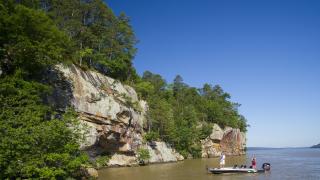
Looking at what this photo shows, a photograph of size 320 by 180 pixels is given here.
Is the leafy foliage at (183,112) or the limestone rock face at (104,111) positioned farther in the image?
the leafy foliage at (183,112)

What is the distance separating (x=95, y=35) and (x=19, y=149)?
37.6m

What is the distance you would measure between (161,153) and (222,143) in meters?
41.6

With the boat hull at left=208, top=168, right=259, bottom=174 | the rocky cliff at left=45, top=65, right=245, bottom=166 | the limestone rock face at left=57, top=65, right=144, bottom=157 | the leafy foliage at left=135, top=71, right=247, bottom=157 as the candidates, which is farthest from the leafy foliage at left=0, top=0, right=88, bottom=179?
the leafy foliage at left=135, top=71, right=247, bottom=157

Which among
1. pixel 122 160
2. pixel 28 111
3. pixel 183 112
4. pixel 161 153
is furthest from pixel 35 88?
pixel 183 112

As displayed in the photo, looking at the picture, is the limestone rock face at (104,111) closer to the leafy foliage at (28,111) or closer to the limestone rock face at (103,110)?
the limestone rock face at (103,110)

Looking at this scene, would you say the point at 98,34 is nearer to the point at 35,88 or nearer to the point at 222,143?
the point at 35,88

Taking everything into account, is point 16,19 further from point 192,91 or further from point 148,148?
point 192,91

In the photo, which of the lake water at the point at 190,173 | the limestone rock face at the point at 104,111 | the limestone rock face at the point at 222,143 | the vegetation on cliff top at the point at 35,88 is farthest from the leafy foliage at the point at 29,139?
the limestone rock face at the point at 222,143

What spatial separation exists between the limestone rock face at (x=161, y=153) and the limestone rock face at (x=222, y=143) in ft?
80.6

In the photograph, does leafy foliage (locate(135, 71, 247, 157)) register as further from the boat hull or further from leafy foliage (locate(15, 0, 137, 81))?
the boat hull

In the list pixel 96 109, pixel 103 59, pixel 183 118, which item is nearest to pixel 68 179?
pixel 96 109

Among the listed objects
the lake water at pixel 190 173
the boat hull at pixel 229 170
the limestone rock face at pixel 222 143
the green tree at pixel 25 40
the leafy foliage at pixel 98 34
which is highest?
the leafy foliage at pixel 98 34

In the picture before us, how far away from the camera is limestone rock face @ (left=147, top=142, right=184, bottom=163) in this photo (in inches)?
2469

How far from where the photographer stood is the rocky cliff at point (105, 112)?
40.6 meters
